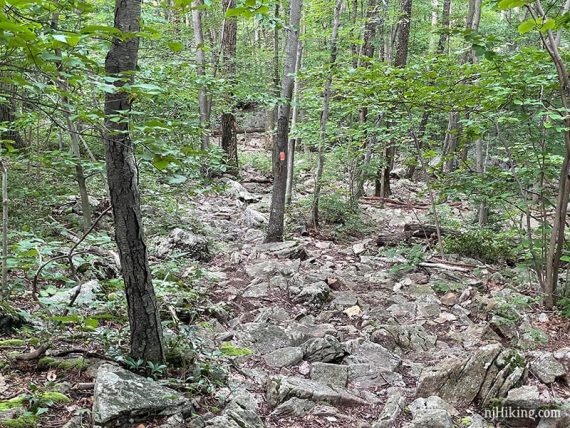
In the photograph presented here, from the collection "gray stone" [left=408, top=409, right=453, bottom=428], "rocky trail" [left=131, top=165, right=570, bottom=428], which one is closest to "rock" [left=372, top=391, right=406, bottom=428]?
"rocky trail" [left=131, top=165, right=570, bottom=428]

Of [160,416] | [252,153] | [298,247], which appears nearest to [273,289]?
[298,247]

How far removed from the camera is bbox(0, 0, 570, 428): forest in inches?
104

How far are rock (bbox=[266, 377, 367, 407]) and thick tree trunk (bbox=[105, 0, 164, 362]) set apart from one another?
1094 millimetres

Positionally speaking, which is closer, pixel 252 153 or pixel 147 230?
pixel 147 230

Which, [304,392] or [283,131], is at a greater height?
[283,131]

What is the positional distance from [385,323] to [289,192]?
22.5 ft

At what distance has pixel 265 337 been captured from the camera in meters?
5.07

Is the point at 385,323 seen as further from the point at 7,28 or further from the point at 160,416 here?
the point at 7,28

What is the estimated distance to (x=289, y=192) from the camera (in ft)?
39.8

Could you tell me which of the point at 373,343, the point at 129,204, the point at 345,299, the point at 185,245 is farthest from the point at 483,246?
Result: the point at 129,204

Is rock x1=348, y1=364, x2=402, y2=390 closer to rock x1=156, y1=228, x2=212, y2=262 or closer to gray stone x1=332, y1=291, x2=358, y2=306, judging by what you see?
gray stone x1=332, y1=291, x2=358, y2=306

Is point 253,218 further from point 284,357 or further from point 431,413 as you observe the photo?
point 431,413

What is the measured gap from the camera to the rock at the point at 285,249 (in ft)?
26.8

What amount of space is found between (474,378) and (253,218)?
24.0 feet
